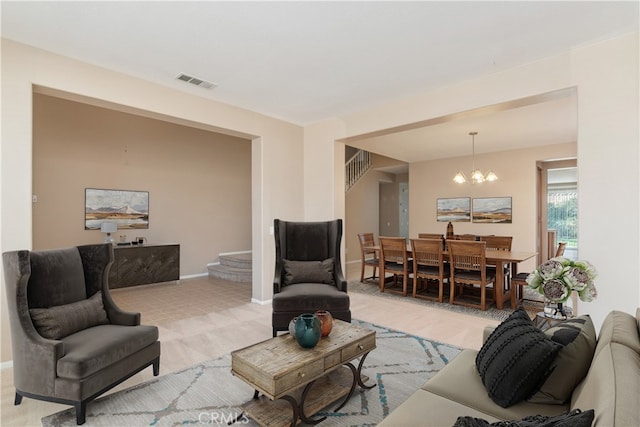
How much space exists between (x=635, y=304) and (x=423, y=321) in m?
1.96

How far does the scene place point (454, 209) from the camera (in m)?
7.92

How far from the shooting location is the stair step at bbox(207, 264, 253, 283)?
21.3ft

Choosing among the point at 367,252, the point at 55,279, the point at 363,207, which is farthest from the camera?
the point at 363,207

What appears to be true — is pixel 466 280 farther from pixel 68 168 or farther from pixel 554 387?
pixel 68 168

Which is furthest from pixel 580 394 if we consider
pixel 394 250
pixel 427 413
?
pixel 394 250

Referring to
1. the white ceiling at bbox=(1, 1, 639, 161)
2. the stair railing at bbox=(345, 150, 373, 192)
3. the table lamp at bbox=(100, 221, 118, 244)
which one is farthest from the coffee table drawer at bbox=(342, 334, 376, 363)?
the stair railing at bbox=(345, 150, 373, 192)

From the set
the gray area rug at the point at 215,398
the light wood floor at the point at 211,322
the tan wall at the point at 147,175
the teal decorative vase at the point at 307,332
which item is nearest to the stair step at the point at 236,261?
the tan wall at the point at 147,175

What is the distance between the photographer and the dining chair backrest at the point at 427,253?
479 centimetres

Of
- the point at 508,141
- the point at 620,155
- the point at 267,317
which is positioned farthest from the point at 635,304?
the point at 508,141

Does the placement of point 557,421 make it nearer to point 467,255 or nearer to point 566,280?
point 566,280

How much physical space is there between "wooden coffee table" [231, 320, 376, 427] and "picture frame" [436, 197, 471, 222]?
626 centimetres

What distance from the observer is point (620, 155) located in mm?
2803

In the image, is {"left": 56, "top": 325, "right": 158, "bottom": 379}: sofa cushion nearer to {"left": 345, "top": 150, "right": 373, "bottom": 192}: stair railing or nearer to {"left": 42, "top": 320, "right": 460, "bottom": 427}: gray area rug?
{"left": 42, "top": 320, "right": 460, "bottom": 427}: gray area rug

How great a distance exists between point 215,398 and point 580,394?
215 centimetres
